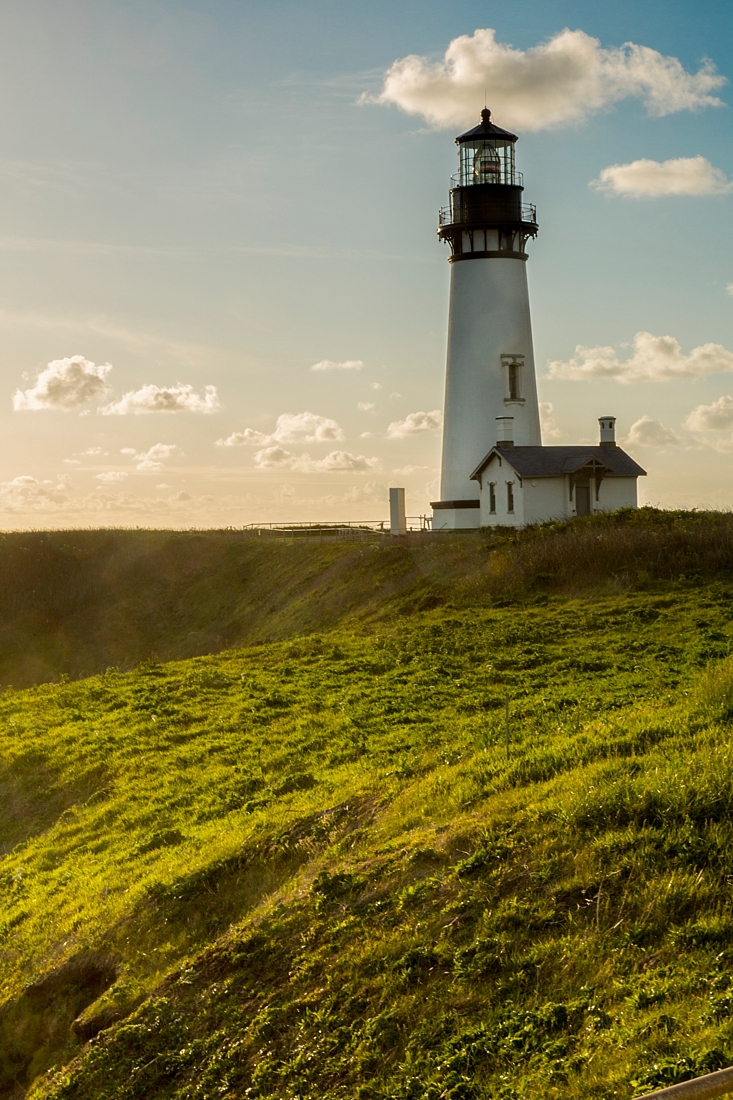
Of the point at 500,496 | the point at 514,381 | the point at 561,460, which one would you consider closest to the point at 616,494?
the point at 561,460

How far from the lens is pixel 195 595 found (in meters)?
50.1

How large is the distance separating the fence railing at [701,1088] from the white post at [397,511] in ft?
140

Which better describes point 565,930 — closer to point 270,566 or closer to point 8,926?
point 8,926

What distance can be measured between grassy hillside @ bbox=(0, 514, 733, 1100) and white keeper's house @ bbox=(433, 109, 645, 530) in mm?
24967

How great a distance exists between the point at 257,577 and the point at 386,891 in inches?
1567

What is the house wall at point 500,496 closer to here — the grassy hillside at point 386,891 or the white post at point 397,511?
the white post at point 397,511

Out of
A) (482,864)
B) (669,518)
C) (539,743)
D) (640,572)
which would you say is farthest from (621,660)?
(669,518)

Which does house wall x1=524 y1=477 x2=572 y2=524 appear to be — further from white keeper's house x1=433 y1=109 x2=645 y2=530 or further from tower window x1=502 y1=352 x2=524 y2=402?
tower window x1=502 y1=352 x2=524 y2=402

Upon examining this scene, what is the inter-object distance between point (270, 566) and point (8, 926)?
36398 mm

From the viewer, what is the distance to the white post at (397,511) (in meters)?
47.9

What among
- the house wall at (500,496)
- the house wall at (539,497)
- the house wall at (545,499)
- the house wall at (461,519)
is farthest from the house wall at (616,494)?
the house wall at (461,519)

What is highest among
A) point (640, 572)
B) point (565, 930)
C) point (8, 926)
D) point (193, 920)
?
point (640, 572)

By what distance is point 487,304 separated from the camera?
4722 cm

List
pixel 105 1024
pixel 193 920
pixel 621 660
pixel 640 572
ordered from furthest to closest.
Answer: pixel 640 572 < pixel 621 660 < pixel 193 920 < pixel 105 1024
